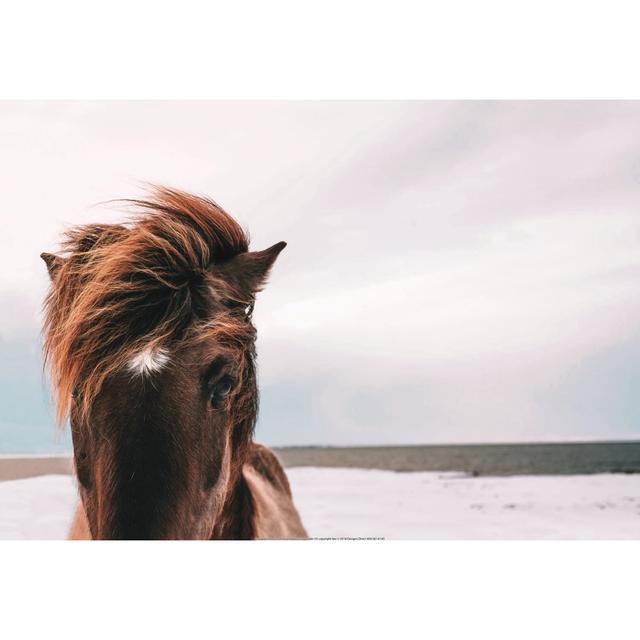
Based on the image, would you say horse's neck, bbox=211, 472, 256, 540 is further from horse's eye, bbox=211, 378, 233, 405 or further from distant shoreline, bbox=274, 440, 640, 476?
distant shoreline, bbox=274, 440, 640, 476

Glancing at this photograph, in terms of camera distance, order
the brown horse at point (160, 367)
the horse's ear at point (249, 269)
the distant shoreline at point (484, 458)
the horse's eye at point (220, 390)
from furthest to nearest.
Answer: the distant shoreline at point (484, 458) → the horse's ear at point (249, 269) → the horse's eye at point (220, 390) → the brown horse at point (160, 367)

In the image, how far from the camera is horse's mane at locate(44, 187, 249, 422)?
1.28 metres

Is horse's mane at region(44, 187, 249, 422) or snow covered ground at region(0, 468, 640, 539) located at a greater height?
horse's mane at region(44, 187, 249, 422)

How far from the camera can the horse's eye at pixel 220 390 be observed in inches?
51.5

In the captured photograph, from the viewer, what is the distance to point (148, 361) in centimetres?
125

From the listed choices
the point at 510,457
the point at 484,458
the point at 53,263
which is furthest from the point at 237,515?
the point at 510,457

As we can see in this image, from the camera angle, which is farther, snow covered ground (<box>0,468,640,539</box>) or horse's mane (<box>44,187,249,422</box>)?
snow covered ground (<box>0,468,640,539</box>)

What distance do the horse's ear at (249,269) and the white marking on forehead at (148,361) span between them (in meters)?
0.25

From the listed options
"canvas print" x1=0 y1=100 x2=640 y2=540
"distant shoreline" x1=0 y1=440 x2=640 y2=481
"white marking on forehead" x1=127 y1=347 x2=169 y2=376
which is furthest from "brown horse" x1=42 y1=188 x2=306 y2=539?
"distant shoreline" x1=0 y1=440 x2=640 y2=481

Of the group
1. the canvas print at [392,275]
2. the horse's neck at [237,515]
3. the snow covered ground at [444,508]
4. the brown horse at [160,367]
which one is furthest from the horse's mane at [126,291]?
the snow covered ground at [444,508]

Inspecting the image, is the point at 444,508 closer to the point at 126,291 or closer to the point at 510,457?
the point at 510,457

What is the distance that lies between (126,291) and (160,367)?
0.63 ft

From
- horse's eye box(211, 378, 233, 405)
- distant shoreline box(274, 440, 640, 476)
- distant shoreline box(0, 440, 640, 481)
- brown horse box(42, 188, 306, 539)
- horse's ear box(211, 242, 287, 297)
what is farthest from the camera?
distant shoreline box(274, 440, 640, 476)

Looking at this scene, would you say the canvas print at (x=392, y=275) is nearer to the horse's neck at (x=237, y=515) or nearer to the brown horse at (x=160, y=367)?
the horse's neck at (x=237, y=515)
